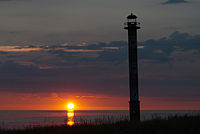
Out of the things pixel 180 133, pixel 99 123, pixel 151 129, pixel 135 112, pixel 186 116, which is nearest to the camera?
pixel 180 133

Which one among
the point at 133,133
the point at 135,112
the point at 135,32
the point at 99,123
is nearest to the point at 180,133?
the point at 133,133

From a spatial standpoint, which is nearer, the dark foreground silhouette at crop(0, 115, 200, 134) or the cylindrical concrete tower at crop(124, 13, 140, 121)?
the dark foreground silhouette at crop(0, 115, 200, 134)

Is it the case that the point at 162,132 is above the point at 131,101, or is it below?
below

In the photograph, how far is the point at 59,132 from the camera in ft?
73.4

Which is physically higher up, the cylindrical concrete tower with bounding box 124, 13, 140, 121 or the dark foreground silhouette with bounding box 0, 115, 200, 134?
the cylindrical concrete tower with bounding box 124, 13, 140, 121

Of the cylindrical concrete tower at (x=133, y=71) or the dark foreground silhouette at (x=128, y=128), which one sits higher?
the cylindrical concrete tower at (x=133, y=71)

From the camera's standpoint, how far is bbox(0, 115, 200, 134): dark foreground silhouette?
22.2 metres

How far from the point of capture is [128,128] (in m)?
23.1

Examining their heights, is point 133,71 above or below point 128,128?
above

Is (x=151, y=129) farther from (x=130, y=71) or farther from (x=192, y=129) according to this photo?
(x=130, y=71)

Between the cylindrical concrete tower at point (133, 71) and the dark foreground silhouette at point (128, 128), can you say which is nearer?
the dark foreground silhouette at point (128, 128)

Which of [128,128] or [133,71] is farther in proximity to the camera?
[133,71]

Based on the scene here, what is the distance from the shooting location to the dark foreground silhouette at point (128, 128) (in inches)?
874

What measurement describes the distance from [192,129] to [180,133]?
3.78ft
